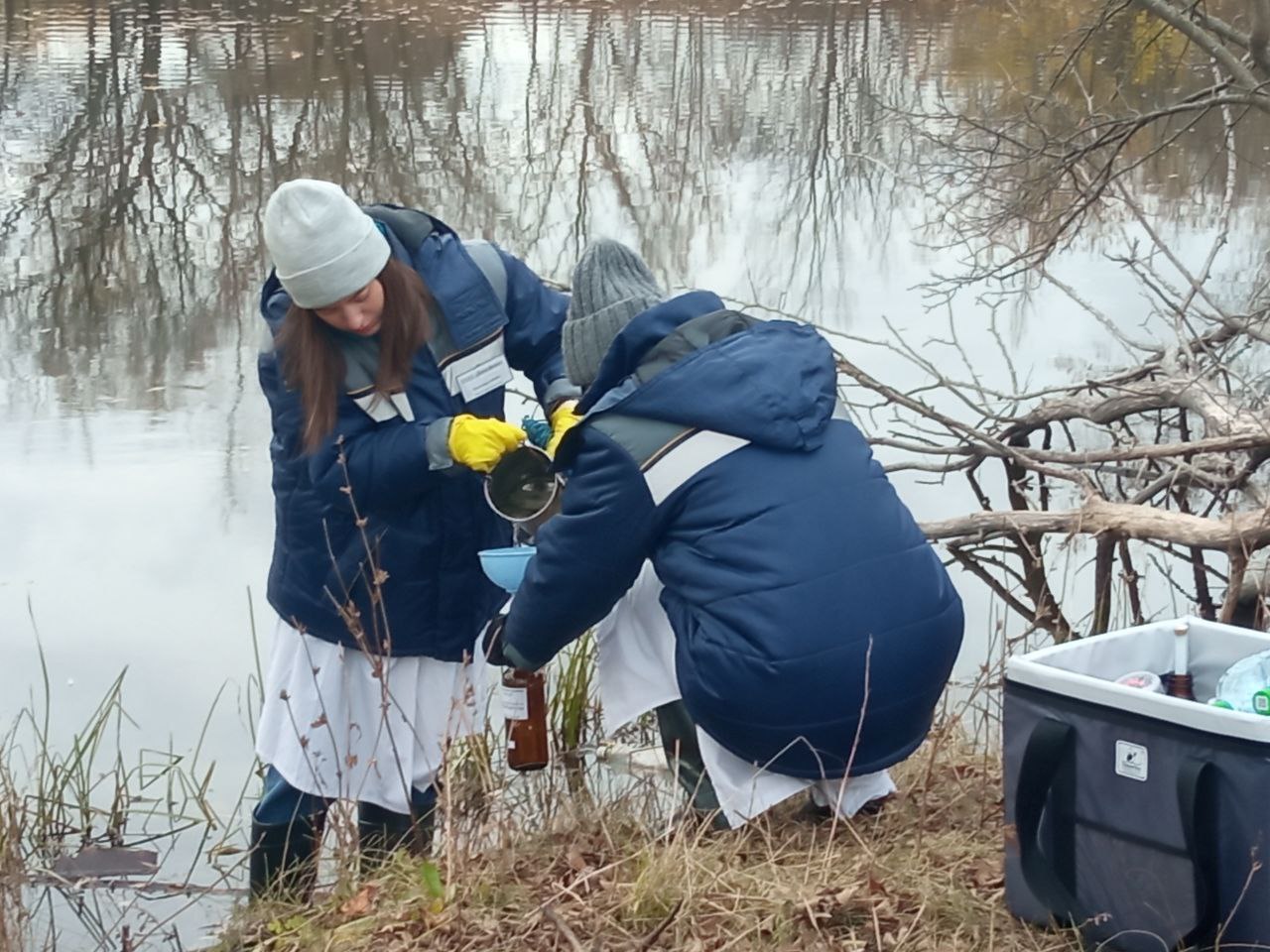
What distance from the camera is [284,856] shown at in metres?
3.28

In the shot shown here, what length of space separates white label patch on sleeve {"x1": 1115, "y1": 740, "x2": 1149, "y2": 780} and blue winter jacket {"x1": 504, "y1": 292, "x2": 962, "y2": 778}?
428mm

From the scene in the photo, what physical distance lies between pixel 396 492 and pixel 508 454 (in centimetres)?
24

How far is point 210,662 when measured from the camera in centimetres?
501

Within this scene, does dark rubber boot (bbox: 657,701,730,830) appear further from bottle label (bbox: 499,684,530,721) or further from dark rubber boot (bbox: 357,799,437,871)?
dark rubber boot (bbox: 357,799,437,871)

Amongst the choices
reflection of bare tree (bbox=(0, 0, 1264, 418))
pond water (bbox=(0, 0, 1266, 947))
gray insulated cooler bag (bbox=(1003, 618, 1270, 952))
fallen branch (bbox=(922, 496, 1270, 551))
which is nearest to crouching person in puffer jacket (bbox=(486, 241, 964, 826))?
gray insulated cooler bag (bbox=(1003, 618, 1270, 952))

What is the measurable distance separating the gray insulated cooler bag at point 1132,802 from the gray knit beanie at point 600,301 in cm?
87

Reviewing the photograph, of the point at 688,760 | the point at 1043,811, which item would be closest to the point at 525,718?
the point at 688,760

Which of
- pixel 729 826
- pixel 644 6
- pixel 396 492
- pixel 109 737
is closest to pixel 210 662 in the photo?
pixel 109 737

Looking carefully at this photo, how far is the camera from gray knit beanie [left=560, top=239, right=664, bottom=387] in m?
2.74

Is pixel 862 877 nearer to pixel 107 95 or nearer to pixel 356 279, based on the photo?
pixel 356 279

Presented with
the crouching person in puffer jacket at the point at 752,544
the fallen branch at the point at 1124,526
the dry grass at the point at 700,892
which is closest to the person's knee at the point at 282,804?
the dry grass at the point at 700,892

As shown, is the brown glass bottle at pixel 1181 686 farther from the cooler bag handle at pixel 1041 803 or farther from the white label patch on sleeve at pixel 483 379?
the white label patch on sleeve at pixel 483 379

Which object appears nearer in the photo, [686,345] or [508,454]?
[686,345]

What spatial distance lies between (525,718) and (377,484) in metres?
0.55
